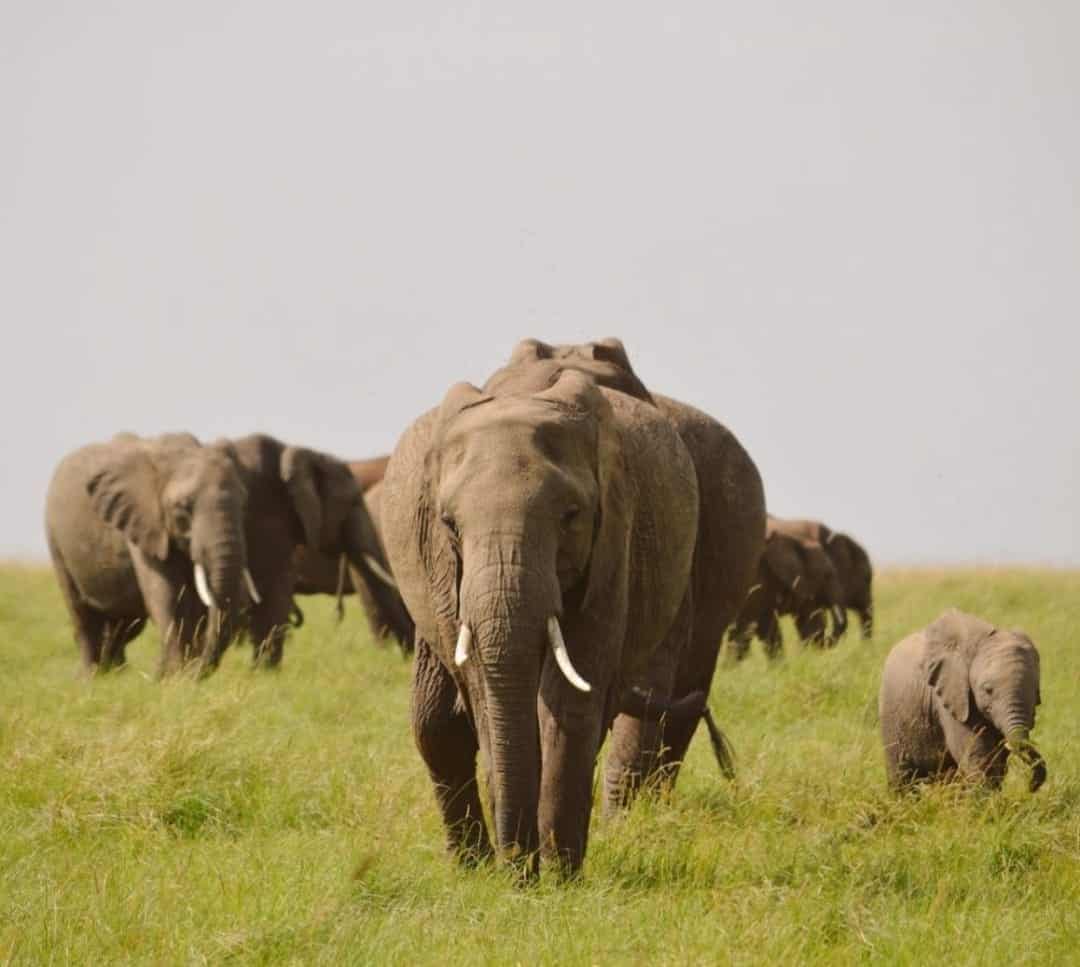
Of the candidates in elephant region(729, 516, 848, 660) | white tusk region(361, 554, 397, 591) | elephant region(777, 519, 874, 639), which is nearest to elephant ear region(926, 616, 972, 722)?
elephant region(729, 516, 848, 660)

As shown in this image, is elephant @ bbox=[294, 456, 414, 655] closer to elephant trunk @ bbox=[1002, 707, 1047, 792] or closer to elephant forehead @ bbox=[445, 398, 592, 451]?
elephant trunk @ bbox=[1002, 707, 1047, 792]

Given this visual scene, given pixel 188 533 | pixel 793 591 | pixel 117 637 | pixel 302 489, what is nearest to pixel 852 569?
pixel 793 591

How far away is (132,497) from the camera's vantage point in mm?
15945

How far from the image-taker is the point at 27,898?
21.2 feet

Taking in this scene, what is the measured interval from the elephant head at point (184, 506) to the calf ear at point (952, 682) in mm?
6306

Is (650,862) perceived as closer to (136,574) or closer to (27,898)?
(27,898)

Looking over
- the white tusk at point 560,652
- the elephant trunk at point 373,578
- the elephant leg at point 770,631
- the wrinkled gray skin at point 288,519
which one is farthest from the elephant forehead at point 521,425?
the elephant leg at point 770,631

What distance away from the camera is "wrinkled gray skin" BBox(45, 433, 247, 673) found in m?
15.1

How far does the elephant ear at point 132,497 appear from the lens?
615 inches

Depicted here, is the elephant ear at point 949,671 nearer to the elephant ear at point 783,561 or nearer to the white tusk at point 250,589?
the white tusk at point 250,589

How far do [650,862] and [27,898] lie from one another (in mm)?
2024

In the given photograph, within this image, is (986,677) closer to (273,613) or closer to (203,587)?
(203,587)

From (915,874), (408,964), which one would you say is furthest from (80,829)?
(915,874)

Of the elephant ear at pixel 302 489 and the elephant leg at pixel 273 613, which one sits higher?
the elephant ear at pixel 302 489
